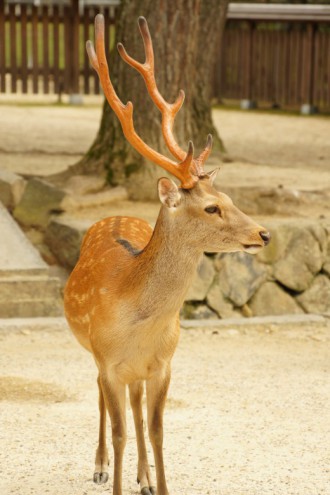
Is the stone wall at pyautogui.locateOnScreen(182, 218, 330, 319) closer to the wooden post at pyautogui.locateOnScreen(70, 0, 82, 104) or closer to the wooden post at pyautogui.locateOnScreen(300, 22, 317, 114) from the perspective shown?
the wooden post at pyautogui.locateOnScreen(70, 0, 82, 104)

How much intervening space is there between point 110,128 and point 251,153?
13.3 feet

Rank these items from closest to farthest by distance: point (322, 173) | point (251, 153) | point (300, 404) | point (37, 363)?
point (300, 404)
point (37, 363)
point (322, 173)
point (251, 153)

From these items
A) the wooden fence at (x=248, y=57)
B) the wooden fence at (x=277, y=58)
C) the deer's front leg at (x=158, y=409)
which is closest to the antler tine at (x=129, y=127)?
the deer's front leg at (x=158, y=409)

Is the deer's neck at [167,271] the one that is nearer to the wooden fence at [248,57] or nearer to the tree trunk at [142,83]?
the tree trunk at [142,83]

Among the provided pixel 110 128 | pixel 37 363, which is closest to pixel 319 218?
pixel 110 128

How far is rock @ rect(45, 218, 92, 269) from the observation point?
8234 mm

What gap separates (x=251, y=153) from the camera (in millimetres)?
13727

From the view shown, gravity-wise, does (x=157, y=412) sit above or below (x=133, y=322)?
below

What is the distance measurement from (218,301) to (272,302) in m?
0.45

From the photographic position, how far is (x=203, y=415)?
592 cm

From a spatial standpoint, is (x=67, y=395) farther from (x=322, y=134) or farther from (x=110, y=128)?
(x=322, y=134)

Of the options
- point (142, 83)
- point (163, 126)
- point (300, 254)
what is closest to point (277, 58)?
point (142, 83)

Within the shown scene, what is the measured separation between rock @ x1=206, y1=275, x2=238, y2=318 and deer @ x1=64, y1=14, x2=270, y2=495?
359cm

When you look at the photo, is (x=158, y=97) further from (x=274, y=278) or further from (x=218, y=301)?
(x=274, y=278)
